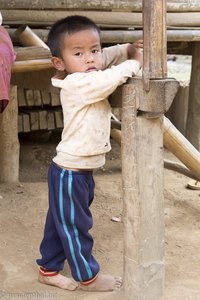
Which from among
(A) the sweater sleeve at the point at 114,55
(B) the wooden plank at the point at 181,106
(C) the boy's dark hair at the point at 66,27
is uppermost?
(C) the boy's dark hair at the point at 66,27

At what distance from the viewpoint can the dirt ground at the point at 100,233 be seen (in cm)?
330

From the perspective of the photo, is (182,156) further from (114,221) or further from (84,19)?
(84,19)

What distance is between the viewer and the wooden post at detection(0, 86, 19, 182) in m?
5.13

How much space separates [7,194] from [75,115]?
2.28 metres

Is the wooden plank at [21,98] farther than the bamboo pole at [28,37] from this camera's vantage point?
Yes

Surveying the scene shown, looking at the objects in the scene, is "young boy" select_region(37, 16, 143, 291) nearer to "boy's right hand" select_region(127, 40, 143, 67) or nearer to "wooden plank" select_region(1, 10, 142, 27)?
"boy's right hand" select_region(127, 40, 143, 67)

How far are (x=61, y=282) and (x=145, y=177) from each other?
2.89ft

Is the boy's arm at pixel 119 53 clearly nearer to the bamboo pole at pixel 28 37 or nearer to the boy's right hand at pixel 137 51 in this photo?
the boy's right hand at pixel 137 51

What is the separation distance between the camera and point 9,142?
5.20 meters

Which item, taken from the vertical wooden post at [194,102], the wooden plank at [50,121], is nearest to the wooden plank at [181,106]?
the vertical wooden post at [194,102]

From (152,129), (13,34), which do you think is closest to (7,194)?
(13,34)

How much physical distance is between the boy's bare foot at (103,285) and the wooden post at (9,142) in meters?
2.23

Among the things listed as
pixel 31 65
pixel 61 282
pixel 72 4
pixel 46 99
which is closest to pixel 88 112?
pixel 31 65

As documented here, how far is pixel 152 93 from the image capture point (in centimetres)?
265
